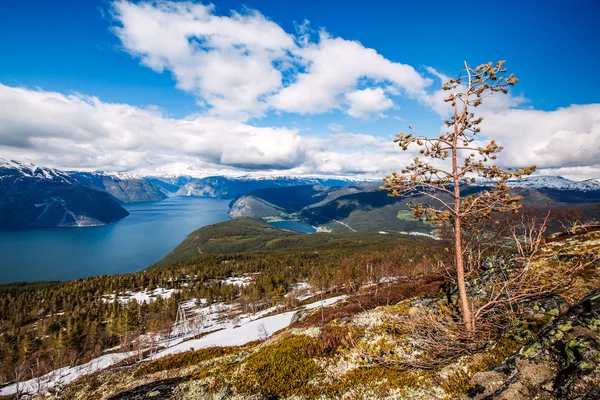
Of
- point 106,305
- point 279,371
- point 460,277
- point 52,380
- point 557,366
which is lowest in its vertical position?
point 106,305

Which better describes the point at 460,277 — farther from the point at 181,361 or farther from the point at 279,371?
the point at 181,361

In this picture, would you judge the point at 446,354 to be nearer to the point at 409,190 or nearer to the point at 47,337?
the point at 409,190

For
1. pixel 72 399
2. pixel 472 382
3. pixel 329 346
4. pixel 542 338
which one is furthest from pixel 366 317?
pixel 72 399

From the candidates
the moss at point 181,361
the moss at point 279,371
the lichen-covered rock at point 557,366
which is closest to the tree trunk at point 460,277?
the lichen-covered rock at point 557,366

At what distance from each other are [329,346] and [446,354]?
454cm

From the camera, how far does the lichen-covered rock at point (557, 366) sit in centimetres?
527

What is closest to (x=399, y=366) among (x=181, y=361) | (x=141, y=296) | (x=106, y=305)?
(x=181, y=361)

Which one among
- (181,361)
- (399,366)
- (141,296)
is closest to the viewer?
(399,366)

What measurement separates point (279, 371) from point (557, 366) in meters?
8.25

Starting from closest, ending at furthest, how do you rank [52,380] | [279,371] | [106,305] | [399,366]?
1. [399,366]
2. [279,371]
3. [52,380]
4. [106,305]

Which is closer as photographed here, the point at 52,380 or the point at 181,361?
the point at 181,361

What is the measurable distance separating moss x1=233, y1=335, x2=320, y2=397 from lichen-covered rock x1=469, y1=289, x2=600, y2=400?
5315mm

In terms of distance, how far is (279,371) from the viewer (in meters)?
10.1

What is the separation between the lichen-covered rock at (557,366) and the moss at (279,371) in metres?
5.31
